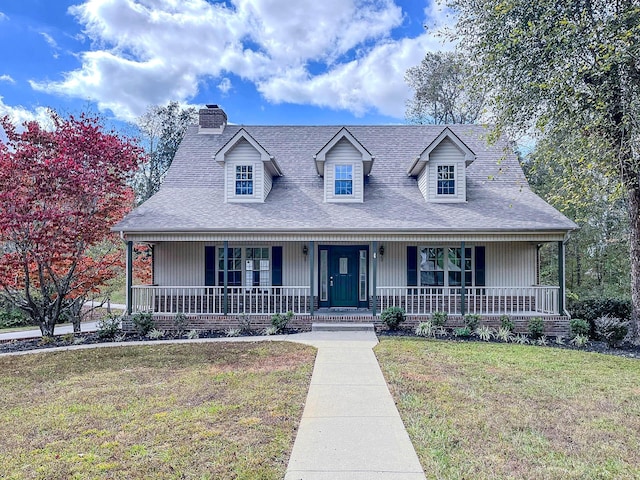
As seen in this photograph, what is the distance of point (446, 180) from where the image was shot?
1341cm

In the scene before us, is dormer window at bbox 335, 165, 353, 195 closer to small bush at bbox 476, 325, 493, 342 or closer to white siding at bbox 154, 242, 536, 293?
white siding at bbox 154, 242, 536, 293

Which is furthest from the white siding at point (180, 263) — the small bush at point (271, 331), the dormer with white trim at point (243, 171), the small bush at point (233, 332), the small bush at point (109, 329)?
the small bush at point (271, 331)

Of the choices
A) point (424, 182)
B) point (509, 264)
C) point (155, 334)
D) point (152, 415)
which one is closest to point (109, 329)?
point (155, 334)

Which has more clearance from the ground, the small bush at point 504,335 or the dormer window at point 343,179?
the dormer window at point 343,179

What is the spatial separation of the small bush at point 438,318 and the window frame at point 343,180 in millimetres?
4727

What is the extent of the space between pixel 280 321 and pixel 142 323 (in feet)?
12.3

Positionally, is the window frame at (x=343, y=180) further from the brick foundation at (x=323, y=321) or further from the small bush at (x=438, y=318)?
the small bush at (x=438, y=318)

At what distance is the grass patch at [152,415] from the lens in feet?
12.5

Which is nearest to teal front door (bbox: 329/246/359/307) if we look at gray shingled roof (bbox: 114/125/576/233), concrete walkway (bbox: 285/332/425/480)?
gray shingled roof (bbox: 114/125/576/233)

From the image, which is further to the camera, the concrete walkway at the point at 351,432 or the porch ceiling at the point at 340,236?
the porch ceiling at the point at 340,236

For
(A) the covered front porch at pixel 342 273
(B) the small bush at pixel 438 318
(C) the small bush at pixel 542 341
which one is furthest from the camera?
(A) the covered front porch at pixel 342 273

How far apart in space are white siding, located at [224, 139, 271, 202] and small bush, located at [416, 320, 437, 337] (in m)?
6.26

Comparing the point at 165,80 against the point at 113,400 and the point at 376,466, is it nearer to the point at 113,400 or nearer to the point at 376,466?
the point at 113,400

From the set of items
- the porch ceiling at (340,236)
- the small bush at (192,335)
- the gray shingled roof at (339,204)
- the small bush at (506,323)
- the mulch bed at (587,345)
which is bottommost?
the mulch bed at (587,345)
